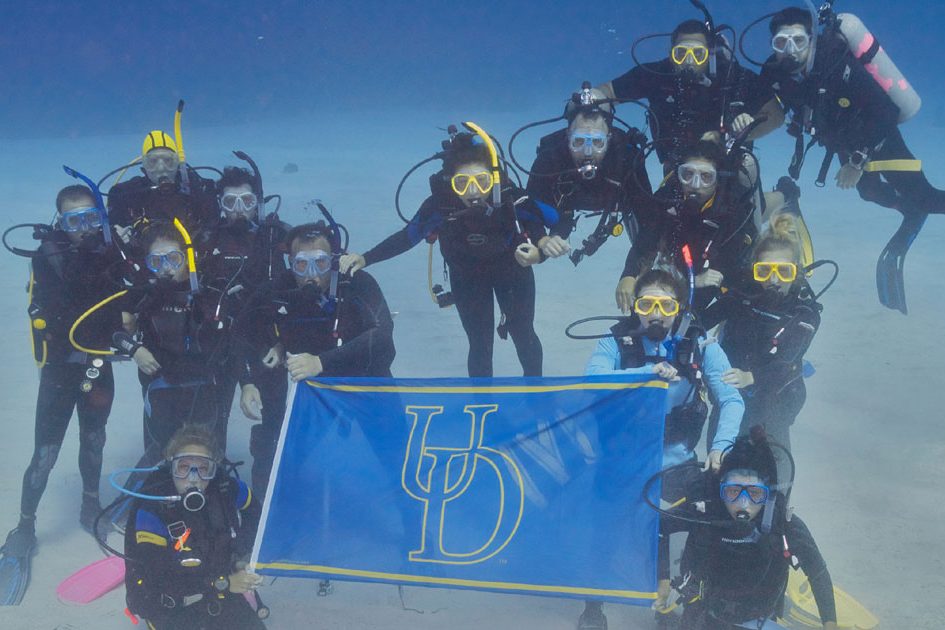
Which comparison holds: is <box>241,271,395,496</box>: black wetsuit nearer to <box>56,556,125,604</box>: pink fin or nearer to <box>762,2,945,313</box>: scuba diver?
<box>56,556,125,604</box>: pink fin

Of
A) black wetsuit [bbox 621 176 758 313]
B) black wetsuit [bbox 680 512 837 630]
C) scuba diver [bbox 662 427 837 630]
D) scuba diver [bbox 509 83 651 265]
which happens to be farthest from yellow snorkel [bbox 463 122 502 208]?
black wetsuit [bbox 680 512 837 630]

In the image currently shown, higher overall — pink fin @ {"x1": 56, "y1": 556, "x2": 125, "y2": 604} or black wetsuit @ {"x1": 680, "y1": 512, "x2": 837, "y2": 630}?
black wetsuit @ {"x1": 680, "y1": 512, "x2": 837, "y2": 630}

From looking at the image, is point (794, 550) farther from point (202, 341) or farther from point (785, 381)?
point (202, 341)

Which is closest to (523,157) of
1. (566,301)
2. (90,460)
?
(566,301)

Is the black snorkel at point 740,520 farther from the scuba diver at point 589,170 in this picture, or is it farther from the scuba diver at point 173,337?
the scuba diver at point 173,337

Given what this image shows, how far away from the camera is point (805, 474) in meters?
7.41

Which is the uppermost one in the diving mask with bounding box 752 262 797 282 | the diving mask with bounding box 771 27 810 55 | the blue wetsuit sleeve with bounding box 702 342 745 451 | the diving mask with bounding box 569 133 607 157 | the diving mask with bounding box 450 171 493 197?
the diving mask with bounding box 771 27 810 55

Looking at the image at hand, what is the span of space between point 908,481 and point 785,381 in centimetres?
241

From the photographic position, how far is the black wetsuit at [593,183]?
6.26m

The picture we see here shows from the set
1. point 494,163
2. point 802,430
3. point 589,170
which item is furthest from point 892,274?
point 494,163

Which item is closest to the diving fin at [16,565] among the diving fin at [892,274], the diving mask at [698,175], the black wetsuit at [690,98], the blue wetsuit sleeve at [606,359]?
the blue wetsuit sleeve at [606,359]

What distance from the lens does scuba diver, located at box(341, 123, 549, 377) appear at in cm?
577

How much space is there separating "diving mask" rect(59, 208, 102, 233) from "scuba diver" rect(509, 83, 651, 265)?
3801mm

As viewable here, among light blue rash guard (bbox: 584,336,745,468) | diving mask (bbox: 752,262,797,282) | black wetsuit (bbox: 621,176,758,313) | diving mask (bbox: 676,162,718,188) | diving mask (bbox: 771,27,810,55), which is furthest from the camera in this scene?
diving mask (bbox: 771,27,810,55)
